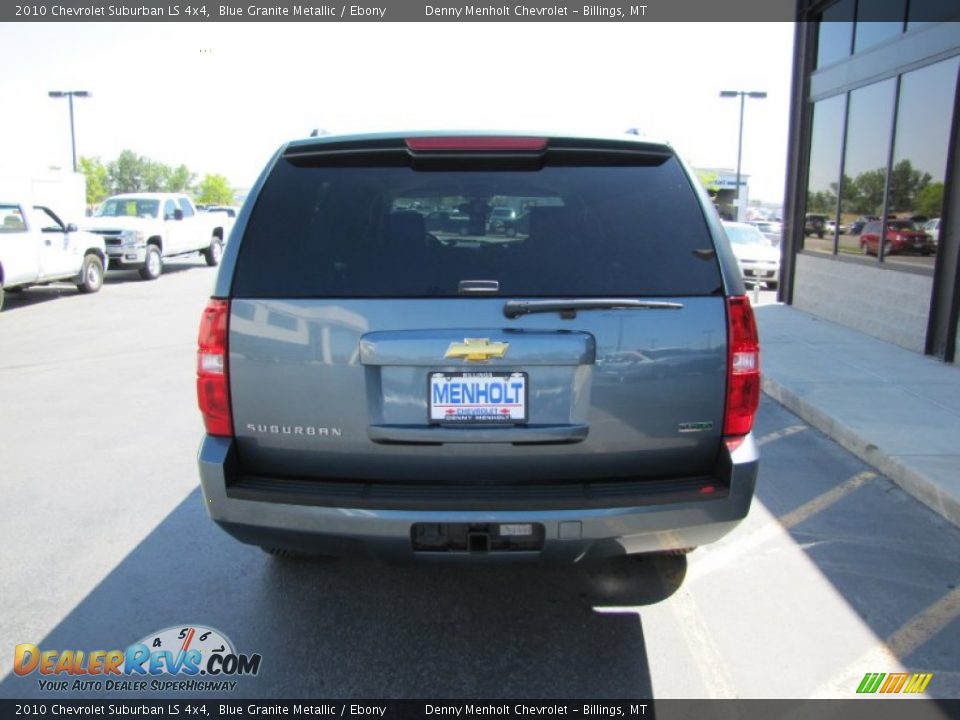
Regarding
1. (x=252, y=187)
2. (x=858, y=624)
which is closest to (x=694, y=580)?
(x=858, y=624)

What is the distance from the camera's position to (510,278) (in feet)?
8.97

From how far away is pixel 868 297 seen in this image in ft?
32.7

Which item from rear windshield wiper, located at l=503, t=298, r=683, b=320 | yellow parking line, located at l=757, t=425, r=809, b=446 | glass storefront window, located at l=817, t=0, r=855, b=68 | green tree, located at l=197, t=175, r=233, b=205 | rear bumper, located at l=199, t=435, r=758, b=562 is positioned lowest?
yellow parking line, located at l=757, t=425, r=809, b=446

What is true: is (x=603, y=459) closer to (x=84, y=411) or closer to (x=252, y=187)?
(x=252, y=187)

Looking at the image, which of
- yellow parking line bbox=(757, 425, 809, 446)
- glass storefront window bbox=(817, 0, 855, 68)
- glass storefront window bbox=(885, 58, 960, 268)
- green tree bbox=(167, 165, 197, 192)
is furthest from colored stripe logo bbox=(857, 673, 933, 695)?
green tree bbox=(167, 165, 197, 192)

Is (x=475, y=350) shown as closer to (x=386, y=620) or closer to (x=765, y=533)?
(x=386, y=620)

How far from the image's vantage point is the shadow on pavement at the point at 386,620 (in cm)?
288

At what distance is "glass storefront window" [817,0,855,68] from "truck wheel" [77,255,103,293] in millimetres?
14480

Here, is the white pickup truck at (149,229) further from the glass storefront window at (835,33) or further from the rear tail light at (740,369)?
the rear tail light at (740,369)

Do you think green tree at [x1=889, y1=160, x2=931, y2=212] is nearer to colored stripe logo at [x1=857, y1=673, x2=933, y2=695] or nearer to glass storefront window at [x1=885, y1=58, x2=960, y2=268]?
glass storefront window at [x1=885, y1=58, x2=960, y2=268]

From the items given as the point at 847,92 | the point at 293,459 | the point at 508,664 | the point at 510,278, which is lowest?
the point at 508,664

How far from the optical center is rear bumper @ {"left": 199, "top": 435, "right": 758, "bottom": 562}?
2.66m

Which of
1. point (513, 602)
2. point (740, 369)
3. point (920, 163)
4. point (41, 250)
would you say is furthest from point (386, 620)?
point (41, 250)

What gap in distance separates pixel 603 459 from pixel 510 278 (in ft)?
2.47
